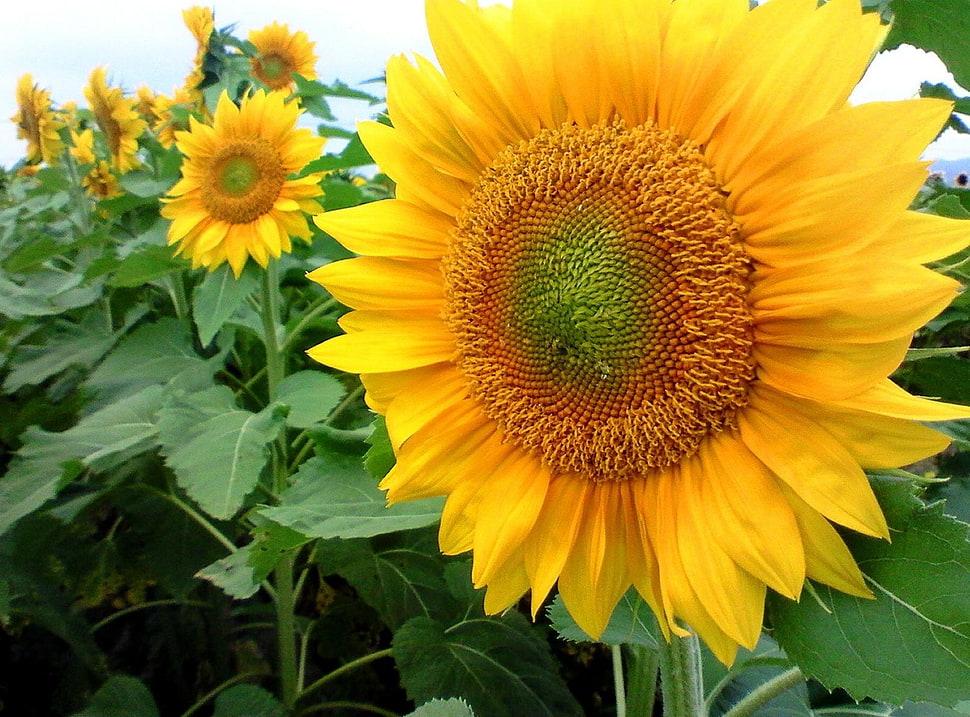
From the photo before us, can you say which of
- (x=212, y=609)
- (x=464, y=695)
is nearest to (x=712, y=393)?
(x=464, y=695)

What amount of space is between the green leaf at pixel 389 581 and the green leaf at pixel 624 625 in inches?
28.9

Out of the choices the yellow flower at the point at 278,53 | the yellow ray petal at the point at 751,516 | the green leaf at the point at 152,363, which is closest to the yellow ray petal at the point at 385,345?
the yellow ray petal at the point at 751,516

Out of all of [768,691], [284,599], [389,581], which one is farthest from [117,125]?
[768,691]

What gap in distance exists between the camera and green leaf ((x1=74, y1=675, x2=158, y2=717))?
60.5 inches

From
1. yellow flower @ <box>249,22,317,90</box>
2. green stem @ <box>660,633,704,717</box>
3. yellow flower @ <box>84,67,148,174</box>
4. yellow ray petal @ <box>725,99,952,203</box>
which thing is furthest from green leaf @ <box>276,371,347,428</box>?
yellow flower @ <box>249,22,317,90</box>

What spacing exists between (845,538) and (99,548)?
2005 mm

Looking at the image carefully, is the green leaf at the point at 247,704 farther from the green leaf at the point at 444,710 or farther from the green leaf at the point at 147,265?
Answer: the green leaf at the point at 147,265

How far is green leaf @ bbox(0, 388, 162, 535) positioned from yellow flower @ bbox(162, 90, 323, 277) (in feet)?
1.42

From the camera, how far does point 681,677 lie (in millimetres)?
798

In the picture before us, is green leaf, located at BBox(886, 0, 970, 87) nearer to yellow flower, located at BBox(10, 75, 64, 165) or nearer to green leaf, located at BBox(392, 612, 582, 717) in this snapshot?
green leaf, located at BBox(392, 612, 582, 717)

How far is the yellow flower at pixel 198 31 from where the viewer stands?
9.64 ft

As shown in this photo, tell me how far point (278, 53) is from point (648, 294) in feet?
11.5

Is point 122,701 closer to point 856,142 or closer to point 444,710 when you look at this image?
point 444,710

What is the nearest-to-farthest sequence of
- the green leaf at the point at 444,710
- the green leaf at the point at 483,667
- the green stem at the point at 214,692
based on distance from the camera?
the green leaf at the point at 444,710 < the green leaf at the point at 483,667 < the green stem at the point at 214,692
